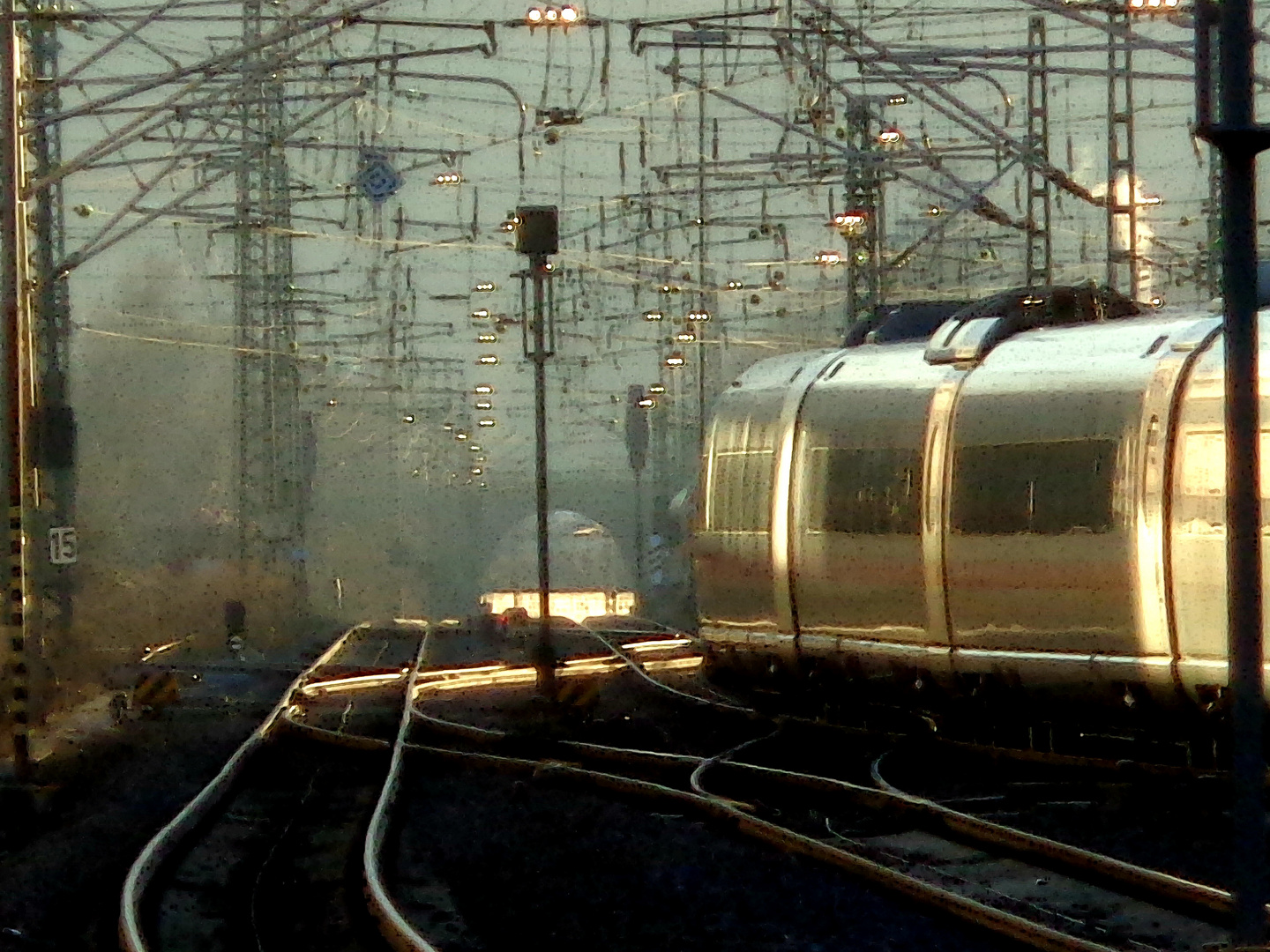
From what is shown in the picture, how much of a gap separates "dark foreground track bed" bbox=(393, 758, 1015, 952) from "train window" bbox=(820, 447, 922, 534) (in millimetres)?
3927


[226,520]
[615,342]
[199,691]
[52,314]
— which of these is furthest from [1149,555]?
[226,520]

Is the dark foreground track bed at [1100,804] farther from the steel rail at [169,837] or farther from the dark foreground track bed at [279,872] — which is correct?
the steel rail at [169,837]

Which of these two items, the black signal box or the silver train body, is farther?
the black signal box

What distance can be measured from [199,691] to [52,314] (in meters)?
6.17

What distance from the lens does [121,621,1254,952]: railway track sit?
38.5ft

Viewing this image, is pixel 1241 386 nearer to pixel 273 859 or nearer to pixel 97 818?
pixel 273 859

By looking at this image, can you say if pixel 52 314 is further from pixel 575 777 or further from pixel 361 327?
pixel 361 327


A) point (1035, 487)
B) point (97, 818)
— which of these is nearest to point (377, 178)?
point (97, 818)

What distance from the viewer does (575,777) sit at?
19.2m

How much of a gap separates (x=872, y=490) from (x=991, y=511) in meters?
2.05

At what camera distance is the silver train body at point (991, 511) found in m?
16.8

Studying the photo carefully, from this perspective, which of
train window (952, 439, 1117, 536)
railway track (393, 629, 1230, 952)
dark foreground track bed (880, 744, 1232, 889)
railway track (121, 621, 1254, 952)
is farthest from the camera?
train window (952, 439, 1117, 536)

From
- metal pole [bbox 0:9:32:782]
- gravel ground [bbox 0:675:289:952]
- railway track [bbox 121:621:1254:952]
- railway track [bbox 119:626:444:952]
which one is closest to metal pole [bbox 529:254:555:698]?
railway track [bbox 121:621:1254:952]

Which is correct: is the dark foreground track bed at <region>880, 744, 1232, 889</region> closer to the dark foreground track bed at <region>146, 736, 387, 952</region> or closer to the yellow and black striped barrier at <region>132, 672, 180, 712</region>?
the dark foreground track bed at <region>146, 736, 387, 952</region>
